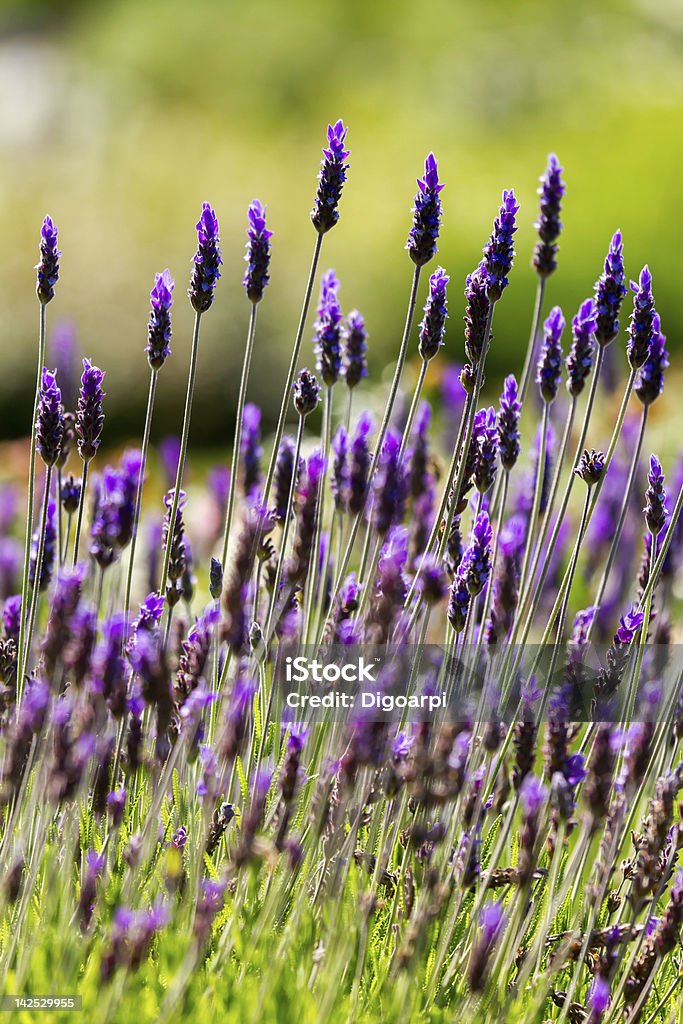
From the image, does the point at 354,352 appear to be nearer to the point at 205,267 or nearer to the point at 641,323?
the point at 205,267

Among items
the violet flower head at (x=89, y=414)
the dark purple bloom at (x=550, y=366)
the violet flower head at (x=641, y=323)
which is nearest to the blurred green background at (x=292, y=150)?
the dark purple bloom at (x=550, y=366)

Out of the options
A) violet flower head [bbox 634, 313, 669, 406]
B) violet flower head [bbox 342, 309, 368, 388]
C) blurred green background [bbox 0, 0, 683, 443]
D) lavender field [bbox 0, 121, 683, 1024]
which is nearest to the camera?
lavender field [bbox 0, 121, 683, 1024]

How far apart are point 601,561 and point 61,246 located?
9.37m

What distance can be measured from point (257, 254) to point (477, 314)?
1.62 ft

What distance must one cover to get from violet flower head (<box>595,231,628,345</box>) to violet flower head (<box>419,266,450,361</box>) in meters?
0.33

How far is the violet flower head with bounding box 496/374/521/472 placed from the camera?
2.45 meters

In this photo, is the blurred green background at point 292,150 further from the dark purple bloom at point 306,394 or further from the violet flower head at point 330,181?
the violet flower head at point 330,181

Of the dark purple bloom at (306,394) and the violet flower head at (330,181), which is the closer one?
the violet flower head at (330,181)

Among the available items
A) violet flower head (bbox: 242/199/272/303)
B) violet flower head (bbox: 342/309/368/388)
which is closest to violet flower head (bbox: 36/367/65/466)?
violet flower head (bbox: 242/199/272/303)

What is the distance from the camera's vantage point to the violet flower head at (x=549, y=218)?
2.37 m

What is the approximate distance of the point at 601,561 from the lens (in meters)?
4.91

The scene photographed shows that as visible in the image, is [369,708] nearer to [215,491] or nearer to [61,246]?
[215,491]

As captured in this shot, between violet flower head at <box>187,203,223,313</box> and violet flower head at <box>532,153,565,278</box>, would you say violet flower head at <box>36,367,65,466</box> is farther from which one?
violet flower head at <box>532,153,565,278</box>

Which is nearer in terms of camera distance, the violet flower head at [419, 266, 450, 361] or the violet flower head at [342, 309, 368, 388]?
the violet flower head at [419, 266, 450, 361]
